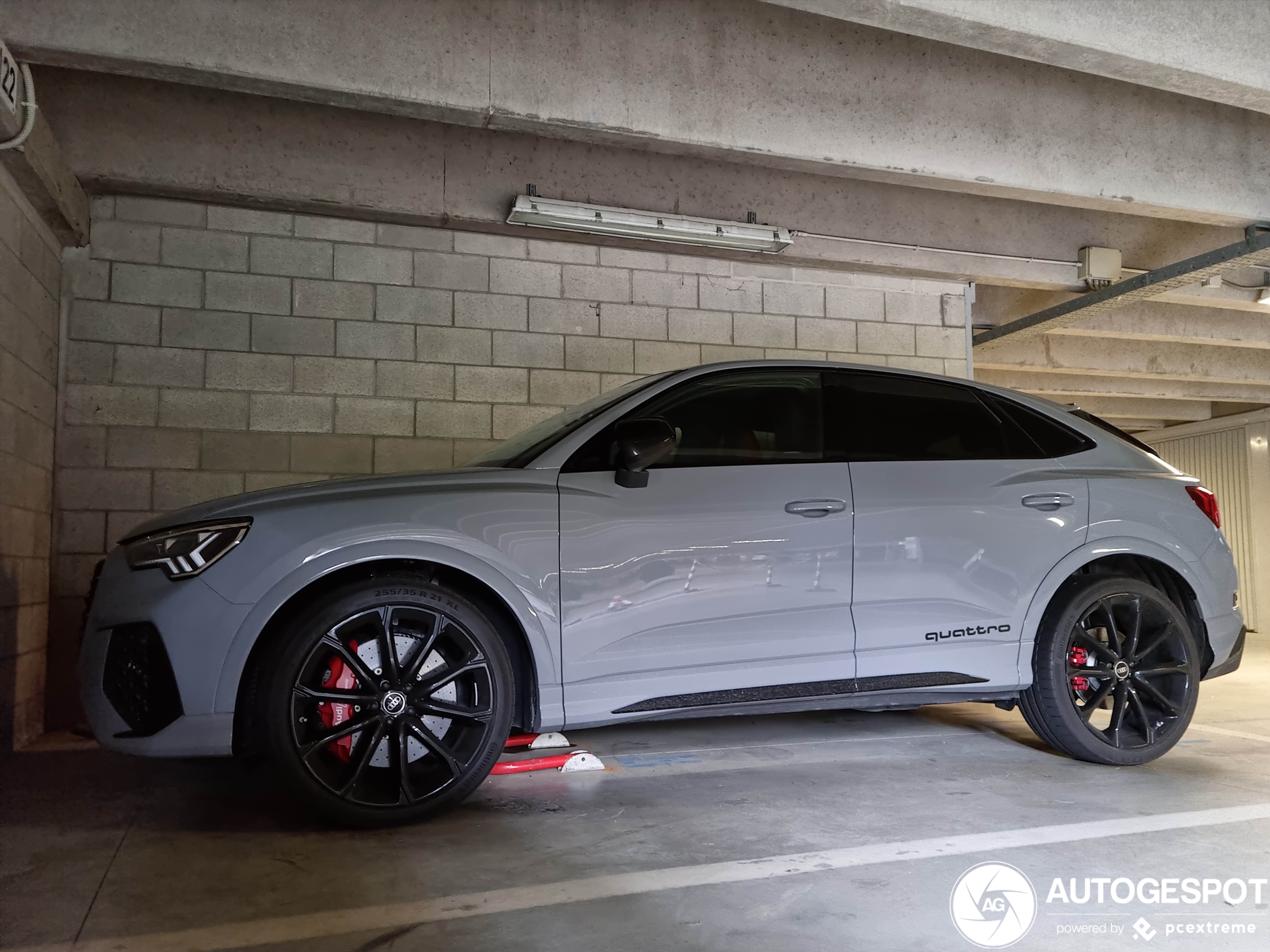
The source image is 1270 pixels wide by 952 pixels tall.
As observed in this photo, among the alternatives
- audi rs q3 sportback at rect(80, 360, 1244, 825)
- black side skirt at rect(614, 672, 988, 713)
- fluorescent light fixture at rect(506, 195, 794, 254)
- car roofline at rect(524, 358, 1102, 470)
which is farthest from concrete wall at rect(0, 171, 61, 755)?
black side skirt at rect(614, 672, 988, 713)

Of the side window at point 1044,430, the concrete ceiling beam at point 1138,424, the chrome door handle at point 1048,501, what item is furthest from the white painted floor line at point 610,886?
the concrete ceiling beam at point 1138,424

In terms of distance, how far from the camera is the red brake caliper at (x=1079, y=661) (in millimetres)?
3738

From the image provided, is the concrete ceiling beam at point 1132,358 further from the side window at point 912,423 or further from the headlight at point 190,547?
the headlight at point 190,547

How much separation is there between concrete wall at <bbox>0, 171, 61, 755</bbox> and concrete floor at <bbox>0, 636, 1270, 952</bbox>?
2.06 ft

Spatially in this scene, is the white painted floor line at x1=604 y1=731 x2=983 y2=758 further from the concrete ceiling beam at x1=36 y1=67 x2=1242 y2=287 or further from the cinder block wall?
the concrete ceiling beam at x1=36 y1=67 x2=1242 y2=287

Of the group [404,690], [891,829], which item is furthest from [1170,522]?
[404,690]

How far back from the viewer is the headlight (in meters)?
2.79

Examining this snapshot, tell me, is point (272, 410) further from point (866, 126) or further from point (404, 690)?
point (866, 126)

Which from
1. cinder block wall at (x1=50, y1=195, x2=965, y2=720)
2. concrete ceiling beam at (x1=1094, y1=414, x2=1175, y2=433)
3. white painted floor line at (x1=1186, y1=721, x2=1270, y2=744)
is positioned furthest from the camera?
concrete ceiling beam at (x1=1094, y1=414, x2=1175, y2=433)

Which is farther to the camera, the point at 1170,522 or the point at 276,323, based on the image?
the point at 276,323

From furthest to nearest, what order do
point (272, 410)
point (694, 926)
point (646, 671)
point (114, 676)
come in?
point (272, 410), point (646, 671), point (114, 676), point (694, 926)

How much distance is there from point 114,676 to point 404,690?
866 millimetres

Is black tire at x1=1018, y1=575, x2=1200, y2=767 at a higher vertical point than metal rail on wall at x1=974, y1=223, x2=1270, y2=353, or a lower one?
lower

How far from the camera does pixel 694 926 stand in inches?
83.1
